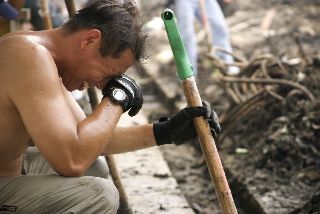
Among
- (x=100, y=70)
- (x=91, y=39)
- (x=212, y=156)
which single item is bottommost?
(x=212, y=156)

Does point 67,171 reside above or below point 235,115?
above

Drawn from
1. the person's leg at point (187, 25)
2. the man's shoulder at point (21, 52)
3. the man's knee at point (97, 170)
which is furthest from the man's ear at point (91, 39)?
the person's leg at point (187, 25)

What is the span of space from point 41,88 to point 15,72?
0.14 meters

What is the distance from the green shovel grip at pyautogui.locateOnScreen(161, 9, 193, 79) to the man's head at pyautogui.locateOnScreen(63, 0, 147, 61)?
181 mm

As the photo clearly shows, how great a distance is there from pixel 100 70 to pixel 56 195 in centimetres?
67

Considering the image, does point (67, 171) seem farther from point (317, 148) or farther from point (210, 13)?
point (210, 13)

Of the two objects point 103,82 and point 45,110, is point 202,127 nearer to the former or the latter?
point 103,82

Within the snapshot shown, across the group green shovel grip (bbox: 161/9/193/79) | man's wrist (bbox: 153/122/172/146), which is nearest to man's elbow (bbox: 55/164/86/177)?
man's wrist (bbox: 153/122/172/146)

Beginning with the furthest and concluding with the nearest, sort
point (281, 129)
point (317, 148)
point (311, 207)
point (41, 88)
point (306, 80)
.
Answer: point (306, 80) < point (281, 129) < point (317, 148) < point (311, 207) < point (41, 88)

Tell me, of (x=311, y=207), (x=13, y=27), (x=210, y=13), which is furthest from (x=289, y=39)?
(x=13, y=27)

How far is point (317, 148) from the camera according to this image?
9.75 ft

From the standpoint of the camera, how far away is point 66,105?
61.4 inches

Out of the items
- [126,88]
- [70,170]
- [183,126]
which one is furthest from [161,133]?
[70,170]

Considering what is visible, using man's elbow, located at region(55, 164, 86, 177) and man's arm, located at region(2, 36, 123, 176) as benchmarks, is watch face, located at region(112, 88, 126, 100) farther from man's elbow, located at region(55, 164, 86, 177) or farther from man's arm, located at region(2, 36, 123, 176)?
man's elbow, located at region(55, 164, 86, 177)
